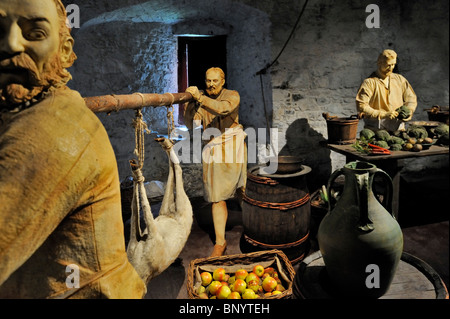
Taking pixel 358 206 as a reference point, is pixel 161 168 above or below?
below

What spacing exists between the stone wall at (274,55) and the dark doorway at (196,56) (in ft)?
0.35

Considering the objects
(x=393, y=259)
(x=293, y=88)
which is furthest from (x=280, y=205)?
(x=293, y=88)

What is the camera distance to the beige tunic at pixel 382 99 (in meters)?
4.27

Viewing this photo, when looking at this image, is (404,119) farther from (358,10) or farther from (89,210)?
(89,210)

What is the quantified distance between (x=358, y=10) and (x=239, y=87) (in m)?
2.00

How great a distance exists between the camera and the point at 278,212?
3.07 meters

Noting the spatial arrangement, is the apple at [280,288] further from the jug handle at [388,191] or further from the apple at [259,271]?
the jug handle at [388,191]

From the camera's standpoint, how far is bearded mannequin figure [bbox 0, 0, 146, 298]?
758 millimetres

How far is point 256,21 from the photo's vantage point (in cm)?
461

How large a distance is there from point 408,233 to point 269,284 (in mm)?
2160
